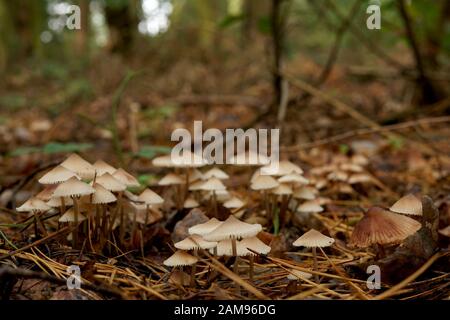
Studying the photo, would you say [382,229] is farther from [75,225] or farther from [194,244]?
[75,225]

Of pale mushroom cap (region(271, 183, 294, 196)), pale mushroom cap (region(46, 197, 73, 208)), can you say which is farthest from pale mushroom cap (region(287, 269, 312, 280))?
pale mushroom cap (region(46, 197, 73, 208))

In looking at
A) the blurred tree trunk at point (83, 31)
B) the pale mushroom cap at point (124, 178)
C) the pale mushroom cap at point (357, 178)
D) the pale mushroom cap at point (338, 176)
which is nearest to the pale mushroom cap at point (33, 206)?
the pale mushroom cap at point (124, 178)

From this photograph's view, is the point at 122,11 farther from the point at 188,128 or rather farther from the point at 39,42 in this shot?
the point at 188,128

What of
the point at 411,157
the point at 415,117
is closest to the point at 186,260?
the point at 411,157

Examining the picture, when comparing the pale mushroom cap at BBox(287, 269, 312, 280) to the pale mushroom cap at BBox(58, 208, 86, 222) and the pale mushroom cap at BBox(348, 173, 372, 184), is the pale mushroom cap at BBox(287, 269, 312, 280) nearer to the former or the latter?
the pale mushroom cap at BBox(58, 208, 86, 222)

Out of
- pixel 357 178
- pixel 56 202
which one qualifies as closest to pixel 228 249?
pixel 56 202

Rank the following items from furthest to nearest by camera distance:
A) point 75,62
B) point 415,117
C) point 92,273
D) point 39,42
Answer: point 39,42, point 75,62, point 415,117, point 92,273
